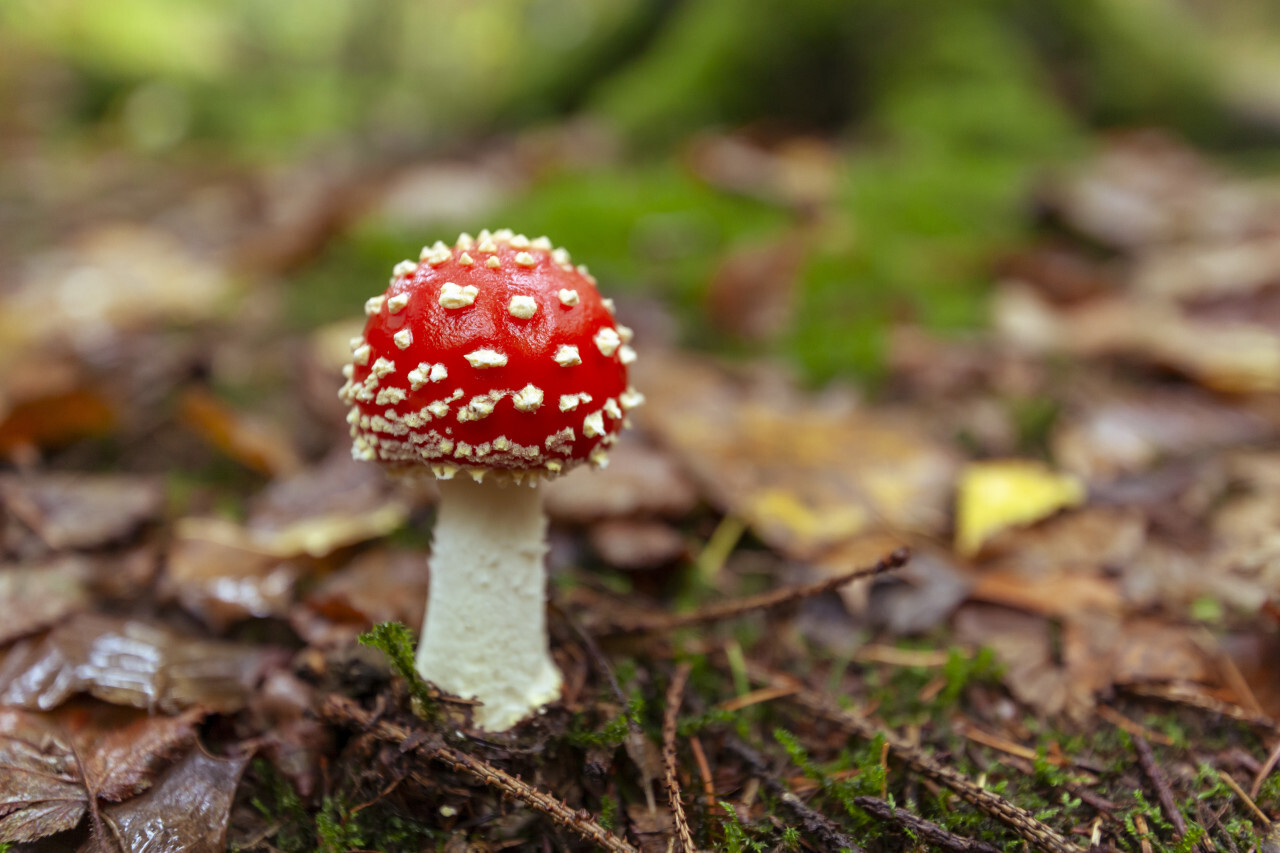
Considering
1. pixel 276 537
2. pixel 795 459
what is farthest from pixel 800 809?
pixel 276 537

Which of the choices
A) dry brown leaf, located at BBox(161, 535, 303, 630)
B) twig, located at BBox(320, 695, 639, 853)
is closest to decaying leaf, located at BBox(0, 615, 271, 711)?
dry brown leaf, located at BBox(161, 535, 303, 630)

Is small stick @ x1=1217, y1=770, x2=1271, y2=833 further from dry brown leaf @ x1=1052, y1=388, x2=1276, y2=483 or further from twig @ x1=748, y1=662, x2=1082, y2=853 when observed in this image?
dry brown leaf @ x1=1052, y1=388, x2=1276, y2=483

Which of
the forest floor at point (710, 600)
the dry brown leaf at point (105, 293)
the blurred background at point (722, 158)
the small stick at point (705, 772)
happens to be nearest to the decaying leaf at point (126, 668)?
the forest floor at point (710, 600)

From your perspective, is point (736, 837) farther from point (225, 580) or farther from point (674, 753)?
point (225, 580)

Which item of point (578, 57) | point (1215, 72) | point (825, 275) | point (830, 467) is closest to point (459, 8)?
point (578, 57)

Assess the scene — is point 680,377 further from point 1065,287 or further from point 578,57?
point 578,57
